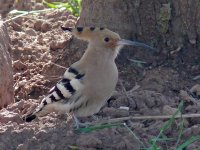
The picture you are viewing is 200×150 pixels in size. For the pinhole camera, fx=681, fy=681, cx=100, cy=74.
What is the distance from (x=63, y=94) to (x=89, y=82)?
0.25 m

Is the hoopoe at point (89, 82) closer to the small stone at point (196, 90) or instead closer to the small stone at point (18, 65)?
the small stone at point (196, 90)

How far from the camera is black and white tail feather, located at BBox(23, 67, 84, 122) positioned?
4715 millimetres

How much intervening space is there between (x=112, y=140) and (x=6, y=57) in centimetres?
145

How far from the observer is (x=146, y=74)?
18.1 feet

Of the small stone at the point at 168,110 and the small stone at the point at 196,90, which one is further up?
the small stone at the point at 168,110

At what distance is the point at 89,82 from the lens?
4.66 meters

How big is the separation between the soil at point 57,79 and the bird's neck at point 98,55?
0.37 metres

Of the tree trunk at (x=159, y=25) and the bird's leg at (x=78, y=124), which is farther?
the tree trunk at (x=159, y=25)

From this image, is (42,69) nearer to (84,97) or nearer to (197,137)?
(84,97)

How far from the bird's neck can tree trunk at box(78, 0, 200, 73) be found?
867 millimetres

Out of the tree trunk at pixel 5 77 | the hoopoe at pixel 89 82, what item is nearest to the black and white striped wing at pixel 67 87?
the hoopoe at pixel 89 82

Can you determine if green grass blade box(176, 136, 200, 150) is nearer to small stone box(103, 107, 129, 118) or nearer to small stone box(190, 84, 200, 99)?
small stone box(103, 107, 129, 118)

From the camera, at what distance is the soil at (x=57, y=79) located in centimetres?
422

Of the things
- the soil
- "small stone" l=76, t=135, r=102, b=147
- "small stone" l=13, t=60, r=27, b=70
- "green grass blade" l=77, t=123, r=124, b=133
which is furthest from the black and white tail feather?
"small stone" l=13, t=60, r=27, b=70
